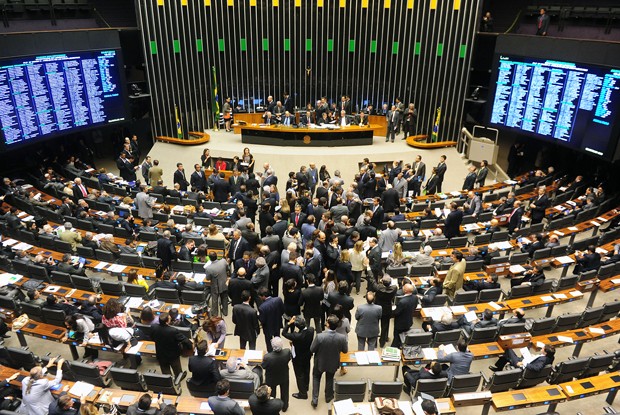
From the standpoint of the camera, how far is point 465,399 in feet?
19.9

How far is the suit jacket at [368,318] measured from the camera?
6840 millimetres

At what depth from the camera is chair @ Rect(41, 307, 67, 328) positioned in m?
7.18

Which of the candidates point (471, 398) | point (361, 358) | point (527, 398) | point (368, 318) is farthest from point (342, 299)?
point (527, 398)

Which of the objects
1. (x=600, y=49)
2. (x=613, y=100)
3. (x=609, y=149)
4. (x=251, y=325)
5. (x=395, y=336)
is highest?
(x=600, y=49)

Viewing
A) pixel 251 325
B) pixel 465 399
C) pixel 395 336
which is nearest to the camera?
pixel 465 399

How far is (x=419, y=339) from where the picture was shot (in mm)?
6980

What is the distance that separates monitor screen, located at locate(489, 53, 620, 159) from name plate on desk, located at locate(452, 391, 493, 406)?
27.6ft

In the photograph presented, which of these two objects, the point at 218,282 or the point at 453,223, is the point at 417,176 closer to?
the point at 453,223

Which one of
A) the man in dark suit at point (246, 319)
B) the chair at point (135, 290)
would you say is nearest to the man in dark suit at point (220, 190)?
the chair at point (135, 290)

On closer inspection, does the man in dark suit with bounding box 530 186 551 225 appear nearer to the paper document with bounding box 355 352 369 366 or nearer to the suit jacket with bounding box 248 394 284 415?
the paper document with bounding box 355 352 369 366

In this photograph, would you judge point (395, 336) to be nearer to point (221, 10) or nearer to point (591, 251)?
point (591, 251)

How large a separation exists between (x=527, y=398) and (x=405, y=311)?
1926 millimetres

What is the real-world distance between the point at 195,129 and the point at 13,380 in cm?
1331

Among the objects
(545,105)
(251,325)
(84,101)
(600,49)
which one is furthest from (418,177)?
(84,101)
